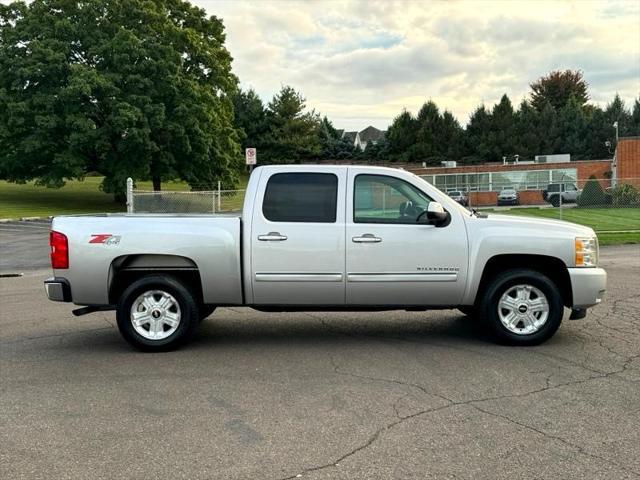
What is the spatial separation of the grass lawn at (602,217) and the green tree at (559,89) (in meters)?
69.4

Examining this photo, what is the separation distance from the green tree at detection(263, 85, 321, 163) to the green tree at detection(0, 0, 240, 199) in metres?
26.7

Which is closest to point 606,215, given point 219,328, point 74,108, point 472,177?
point 219,328

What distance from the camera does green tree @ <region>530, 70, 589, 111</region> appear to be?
89.5 m

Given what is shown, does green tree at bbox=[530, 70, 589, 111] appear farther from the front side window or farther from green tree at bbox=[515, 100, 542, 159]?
the front side window

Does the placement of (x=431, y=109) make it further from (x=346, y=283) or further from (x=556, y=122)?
(x=346, y=283)

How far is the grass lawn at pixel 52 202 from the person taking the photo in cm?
3572

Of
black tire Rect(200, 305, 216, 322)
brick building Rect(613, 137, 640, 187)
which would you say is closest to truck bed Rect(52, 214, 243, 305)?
black tire Rect(200, 305, 216, 322)

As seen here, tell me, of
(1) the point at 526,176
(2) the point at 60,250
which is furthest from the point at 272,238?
(1) the point at 526,176

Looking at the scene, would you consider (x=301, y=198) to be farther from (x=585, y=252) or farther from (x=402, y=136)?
(x=402, y=136)

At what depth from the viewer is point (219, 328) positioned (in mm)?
7559

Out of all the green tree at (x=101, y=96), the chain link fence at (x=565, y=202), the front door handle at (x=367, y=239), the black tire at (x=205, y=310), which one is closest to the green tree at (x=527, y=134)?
the chain link fence at (x=565, y=202)

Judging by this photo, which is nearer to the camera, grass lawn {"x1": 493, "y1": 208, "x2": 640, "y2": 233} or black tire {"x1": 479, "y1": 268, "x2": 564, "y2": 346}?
black tire {"x1": 479, "y1": 268, "x2": 564, "y2": 346}

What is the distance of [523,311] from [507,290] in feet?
0.93

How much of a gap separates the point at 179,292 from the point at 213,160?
36.0 meters
